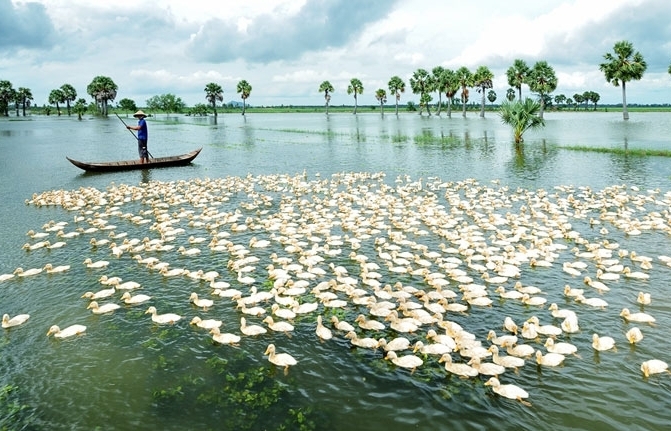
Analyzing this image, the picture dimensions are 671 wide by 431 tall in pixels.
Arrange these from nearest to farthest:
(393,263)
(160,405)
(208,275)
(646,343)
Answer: (160,405) < (646,343) < (208,275) < (393,263)

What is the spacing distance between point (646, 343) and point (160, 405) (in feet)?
32.9

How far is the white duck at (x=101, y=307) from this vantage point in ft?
39.9

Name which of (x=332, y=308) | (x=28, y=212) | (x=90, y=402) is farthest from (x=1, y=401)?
(x=28, y=212)

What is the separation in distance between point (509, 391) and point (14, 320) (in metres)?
11.5

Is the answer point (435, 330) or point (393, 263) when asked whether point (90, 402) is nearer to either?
point (435, 330)

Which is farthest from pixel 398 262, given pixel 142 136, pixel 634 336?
pixel 142 136

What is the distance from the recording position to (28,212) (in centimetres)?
2366

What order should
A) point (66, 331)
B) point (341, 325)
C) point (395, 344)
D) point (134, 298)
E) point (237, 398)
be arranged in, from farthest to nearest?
point (134, 298) < point (66, 331) < point (341, 325) < point (395, 344) < point (237, 398)

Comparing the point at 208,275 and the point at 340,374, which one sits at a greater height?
Result: the point at 208,275

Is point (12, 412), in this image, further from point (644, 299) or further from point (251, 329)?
point (644, 299)

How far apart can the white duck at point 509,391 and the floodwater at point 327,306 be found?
0.14 meters

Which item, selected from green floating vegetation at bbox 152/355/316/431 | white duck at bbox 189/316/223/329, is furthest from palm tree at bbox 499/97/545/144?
green floating vegetation at bbox 152/355/316/431

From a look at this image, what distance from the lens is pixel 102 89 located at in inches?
6703

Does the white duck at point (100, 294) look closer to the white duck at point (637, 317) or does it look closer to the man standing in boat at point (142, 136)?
the white duck at point (637, 317)
